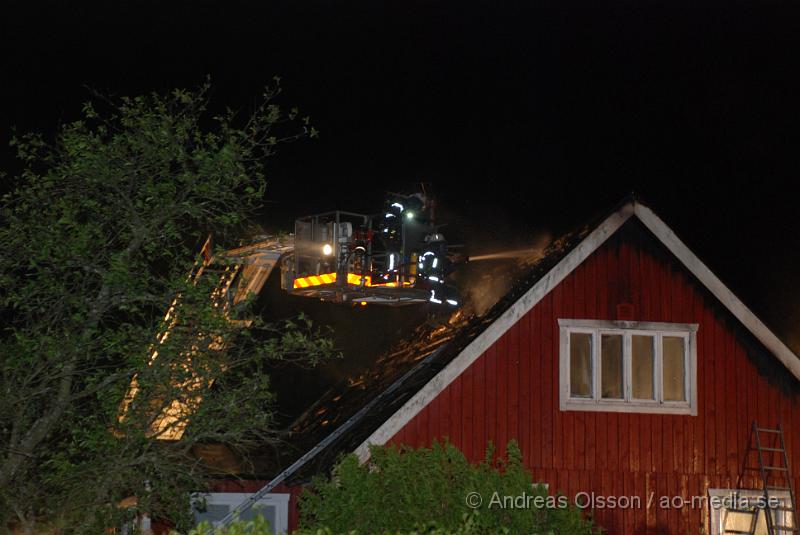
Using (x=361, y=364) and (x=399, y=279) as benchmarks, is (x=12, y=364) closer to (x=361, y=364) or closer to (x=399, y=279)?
(x=399, y=279)

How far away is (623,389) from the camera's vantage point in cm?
1711

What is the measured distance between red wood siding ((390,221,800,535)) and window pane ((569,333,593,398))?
31cm

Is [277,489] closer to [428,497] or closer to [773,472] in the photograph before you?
[428,497]

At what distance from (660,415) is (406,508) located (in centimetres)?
650

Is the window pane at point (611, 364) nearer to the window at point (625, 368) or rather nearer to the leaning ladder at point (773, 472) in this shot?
the window at point (625, 368)

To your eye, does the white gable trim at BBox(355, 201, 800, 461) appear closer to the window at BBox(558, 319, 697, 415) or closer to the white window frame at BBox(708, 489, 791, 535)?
the window at BBox(558, 319, 697, 415)

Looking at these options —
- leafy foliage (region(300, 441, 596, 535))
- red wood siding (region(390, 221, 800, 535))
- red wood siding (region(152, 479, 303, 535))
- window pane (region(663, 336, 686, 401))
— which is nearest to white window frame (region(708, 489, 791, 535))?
red wood siding (region(390, 221, 800, 535))

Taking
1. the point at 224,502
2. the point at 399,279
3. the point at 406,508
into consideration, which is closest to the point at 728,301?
the point at 399,279

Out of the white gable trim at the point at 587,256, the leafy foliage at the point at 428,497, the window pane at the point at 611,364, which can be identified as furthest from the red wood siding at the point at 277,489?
the window pane at the point at 611,364

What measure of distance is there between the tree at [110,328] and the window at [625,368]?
7.29 m

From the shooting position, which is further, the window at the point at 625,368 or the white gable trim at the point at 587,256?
the window at the point at 625,368

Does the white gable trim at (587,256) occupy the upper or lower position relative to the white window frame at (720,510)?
upper

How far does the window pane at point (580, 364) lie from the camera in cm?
1712

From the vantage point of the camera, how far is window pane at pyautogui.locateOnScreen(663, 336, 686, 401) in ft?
56.9
